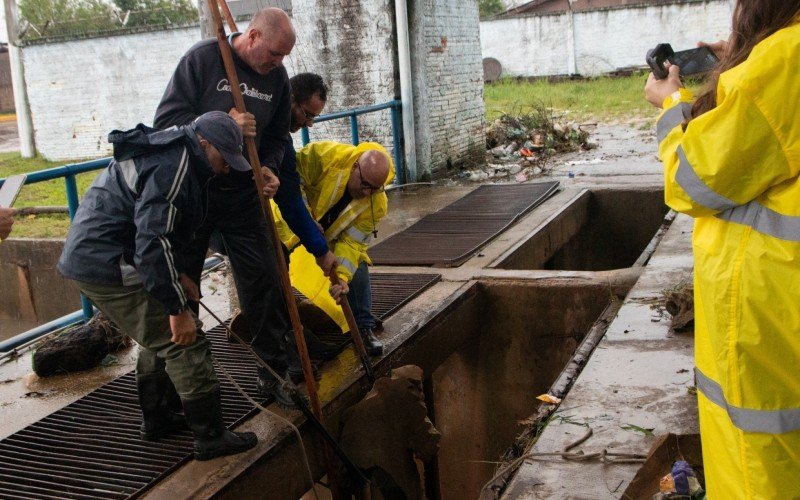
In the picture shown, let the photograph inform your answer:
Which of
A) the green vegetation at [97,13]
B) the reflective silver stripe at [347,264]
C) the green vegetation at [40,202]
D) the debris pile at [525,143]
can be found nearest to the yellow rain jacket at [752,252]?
the reflective silver stripe at [347,264]

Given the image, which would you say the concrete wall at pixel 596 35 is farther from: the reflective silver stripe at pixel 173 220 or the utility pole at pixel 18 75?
the reflective silver stripe at pixel 173 220

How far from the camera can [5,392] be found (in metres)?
4.53

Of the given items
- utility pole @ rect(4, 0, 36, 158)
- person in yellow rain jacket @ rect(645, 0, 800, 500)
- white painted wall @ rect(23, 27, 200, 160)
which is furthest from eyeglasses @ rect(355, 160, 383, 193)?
utility pole @ rect(4, 0, 36, 158)

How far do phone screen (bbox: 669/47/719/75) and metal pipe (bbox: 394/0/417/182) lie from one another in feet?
24.4

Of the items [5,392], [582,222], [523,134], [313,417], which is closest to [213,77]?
[313,417]

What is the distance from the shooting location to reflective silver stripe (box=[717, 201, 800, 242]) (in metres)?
1.96

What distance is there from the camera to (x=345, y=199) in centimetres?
446

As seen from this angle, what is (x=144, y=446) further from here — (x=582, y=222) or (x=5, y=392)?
(x=582, y=222)

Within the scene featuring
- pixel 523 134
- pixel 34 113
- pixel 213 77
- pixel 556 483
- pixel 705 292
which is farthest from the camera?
pixel 34 113

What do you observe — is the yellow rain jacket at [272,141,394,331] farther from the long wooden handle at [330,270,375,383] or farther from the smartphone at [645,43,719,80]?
the smartphone at [645,43,719,80]

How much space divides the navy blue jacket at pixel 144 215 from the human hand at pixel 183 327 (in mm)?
50

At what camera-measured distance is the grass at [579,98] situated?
16.4m

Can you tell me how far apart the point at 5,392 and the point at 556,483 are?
3.25m

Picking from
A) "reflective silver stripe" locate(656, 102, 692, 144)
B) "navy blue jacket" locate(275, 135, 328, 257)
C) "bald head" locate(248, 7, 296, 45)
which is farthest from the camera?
"navy blue jacket" locate(275, 135, 328, 257)
